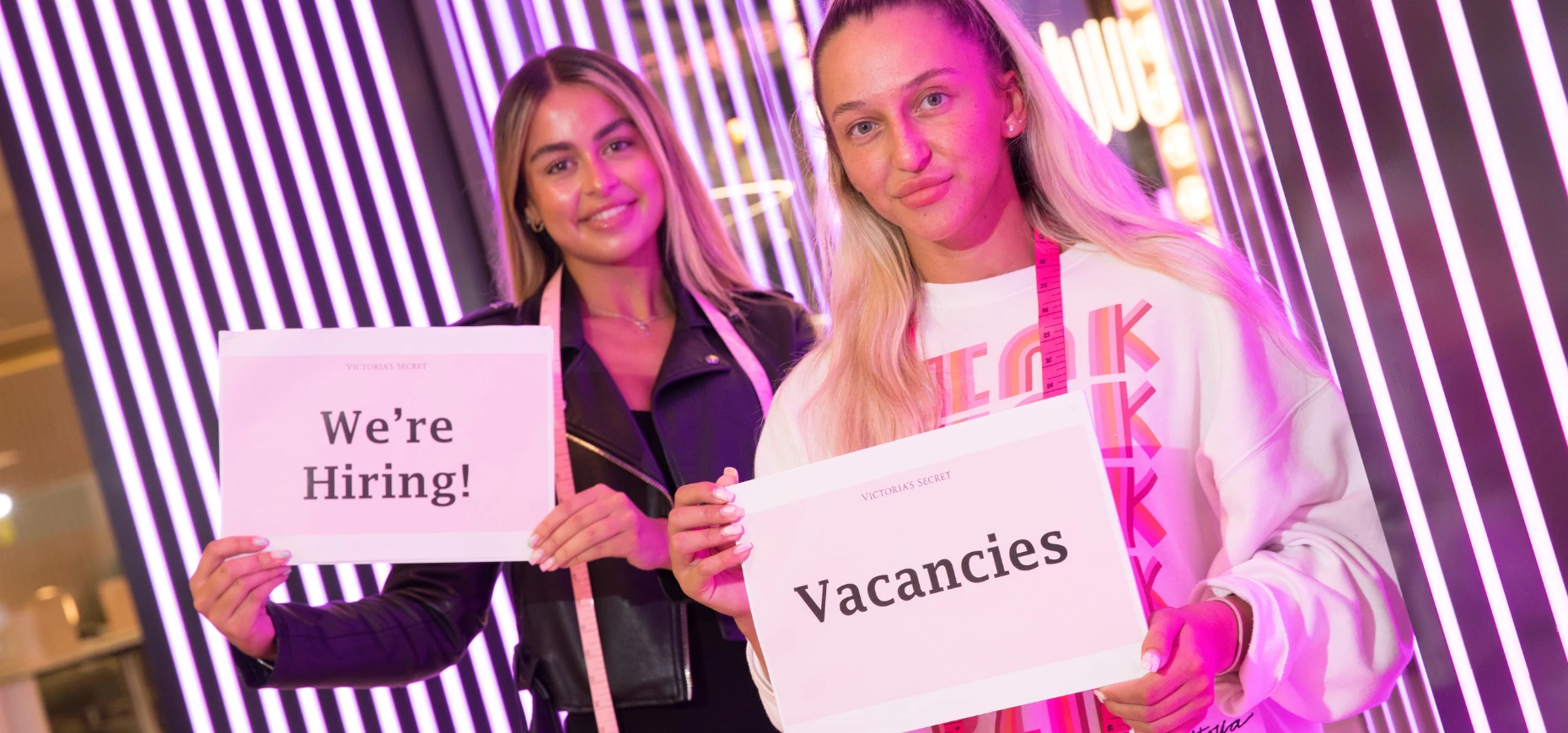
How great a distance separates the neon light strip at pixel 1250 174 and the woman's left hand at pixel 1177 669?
22.0 inches

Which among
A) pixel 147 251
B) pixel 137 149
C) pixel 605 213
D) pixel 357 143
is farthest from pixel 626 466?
pixel 137 149

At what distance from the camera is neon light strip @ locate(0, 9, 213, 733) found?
3.00 meters

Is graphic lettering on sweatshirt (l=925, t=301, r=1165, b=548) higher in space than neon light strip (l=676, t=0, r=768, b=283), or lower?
lower

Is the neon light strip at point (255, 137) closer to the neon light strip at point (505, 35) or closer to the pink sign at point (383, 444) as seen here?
the neon light strip at point (505, 35)

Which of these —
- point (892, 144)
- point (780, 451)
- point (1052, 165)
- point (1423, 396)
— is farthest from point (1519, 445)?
point (780, 451)

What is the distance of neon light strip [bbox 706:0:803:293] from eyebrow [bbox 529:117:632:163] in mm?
678

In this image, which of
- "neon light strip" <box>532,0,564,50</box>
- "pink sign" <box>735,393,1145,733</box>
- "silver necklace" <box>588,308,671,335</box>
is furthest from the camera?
"neon light strip" <box>532,0,564,50</box>

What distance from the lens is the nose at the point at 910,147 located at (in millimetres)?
1533

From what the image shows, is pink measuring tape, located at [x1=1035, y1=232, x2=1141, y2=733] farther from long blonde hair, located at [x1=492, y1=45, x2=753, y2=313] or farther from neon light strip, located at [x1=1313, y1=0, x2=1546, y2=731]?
long blonde hair, located at [x1=492, y1=45, x2=753, y2=313]

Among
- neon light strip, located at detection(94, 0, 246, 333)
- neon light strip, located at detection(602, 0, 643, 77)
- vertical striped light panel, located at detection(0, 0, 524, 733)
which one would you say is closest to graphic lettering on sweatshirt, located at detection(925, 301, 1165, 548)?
neon light strip, located at detection(602, 0, 643, 77)

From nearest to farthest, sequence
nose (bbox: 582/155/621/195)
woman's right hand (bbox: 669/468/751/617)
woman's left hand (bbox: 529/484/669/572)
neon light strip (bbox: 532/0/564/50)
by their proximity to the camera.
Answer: woman's right hand (bbox: 669/468/751/617)
woman's left hand (bbox: 529/484/669/572)
nose (bbox: 582/155/621/195)
neon light strip (bbox: 532/0/564/50)

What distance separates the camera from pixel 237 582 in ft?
6.46

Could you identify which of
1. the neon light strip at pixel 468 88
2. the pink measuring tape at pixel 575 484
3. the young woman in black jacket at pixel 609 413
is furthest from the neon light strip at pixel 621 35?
the pink measuring tape at pixel 575 484

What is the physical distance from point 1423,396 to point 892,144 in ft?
2.33
